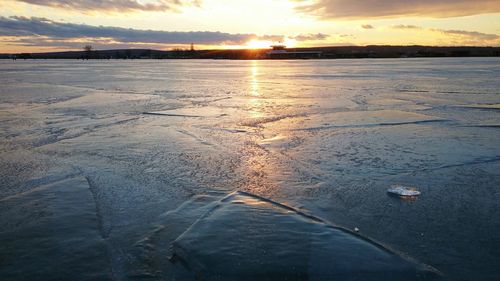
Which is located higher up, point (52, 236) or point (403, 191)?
point (403, 191)

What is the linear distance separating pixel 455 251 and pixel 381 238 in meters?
0.62

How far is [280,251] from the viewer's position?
3.40 meters

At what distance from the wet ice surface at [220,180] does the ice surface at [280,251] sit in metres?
0.19

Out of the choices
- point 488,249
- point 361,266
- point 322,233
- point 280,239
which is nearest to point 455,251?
point 488,249

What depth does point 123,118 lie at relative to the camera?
403 inches

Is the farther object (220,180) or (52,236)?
(220,180)

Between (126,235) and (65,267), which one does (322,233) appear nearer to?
(126,235)

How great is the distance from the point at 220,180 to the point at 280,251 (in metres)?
2.10

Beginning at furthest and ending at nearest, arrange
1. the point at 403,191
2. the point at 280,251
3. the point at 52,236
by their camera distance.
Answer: the point at 403,191
the point at 52,236
the point at 280,251

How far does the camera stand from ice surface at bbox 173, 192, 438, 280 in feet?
10.1

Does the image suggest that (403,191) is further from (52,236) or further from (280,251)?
(52,236)

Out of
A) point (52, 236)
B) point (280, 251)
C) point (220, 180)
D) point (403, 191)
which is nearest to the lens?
point (280, 251)

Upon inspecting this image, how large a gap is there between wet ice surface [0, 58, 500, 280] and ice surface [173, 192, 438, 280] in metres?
0.19

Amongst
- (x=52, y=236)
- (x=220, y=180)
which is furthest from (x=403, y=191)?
(x=52, y=236)
